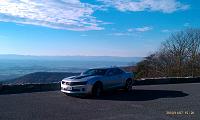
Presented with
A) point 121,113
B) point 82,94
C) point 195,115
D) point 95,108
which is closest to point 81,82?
point 82,94

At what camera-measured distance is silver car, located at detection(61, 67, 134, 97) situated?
46.6 feet

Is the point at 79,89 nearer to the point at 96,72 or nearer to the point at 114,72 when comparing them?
the point at 96,72

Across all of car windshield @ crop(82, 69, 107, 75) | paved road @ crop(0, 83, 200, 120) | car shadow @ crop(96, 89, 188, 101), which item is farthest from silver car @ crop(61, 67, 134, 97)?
paved road @ crop(0, 83, 200, 120)

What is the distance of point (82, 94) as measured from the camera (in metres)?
14.3

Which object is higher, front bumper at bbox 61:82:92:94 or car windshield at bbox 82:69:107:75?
car windshield at bbox 82:69:107:75

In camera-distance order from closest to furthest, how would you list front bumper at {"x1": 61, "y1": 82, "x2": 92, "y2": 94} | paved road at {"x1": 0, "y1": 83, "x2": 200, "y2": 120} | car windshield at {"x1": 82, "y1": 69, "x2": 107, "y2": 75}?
paved road at {"x1": 0, "y1": 83, "x2": 200, "y2": 120} < front bumper at {"x1": 61, "y1": 82, "x2": 92, "y2": 94} < car windshield at {"x1": 82, "y1": 69, "x2": 107, "y2": 75}

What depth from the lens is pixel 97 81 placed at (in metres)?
14.8

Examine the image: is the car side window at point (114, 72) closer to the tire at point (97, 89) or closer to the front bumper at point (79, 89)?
the tire at point (97, 89)

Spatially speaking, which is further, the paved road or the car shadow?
the car shadow

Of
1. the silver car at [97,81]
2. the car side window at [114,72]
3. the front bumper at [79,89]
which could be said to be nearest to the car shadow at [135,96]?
the silver car at [97,81]

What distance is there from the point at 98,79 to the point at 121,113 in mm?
4620

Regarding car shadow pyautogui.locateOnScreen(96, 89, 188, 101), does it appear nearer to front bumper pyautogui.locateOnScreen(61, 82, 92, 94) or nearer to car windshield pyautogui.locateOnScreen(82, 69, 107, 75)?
front bumper pyautogui.locateOnScreen(61, 82, 92, 94)

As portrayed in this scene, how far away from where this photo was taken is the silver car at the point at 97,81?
46.6 ft

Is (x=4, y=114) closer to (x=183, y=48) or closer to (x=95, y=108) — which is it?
(x=95, y=108)
